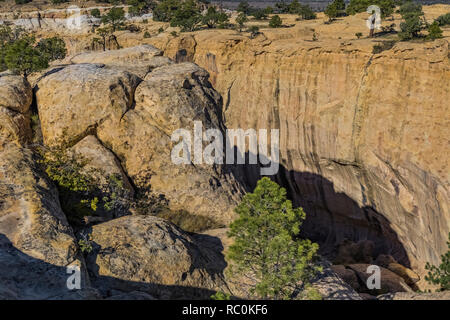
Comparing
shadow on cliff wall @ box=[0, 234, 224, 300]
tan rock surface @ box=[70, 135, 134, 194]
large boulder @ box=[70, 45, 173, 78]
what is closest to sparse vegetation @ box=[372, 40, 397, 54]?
large boulder @ box=[70, 45, 173, 78]

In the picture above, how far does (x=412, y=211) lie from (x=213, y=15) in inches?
1734

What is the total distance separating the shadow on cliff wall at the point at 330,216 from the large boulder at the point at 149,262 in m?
15.4

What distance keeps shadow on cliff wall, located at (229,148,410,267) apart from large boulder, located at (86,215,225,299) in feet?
50.4

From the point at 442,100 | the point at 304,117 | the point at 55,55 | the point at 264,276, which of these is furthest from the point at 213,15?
the point at 264,276

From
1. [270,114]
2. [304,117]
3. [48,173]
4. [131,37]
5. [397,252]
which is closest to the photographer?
[48,173]

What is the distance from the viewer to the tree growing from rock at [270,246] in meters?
12.5

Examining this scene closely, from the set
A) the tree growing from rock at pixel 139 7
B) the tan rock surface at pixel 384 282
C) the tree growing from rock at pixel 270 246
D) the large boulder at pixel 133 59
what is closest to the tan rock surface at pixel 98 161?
the large boulder at pixel 133 59

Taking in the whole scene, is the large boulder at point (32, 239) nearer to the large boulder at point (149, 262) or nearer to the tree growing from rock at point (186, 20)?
the large boulder at point (149, 262)

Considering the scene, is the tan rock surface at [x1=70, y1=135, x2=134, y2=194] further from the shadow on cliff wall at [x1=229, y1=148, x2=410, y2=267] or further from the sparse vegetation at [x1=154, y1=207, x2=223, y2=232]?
the shadow on cliff wall at [x1=229, y1=148, x2=410, y2=267]

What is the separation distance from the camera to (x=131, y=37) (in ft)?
176

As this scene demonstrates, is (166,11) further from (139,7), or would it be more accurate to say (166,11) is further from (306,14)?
(306,14)

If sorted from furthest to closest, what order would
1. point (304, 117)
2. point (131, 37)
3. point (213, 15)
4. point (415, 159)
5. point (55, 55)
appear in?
1. point (213, 15)
2. point (131, 37)
3. point (55, 55)
4. point (304, 117)
5. point (415, 159)

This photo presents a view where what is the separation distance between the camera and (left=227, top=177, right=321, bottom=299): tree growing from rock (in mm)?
12461

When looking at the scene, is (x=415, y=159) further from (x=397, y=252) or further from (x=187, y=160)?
(x=187, y=160)
